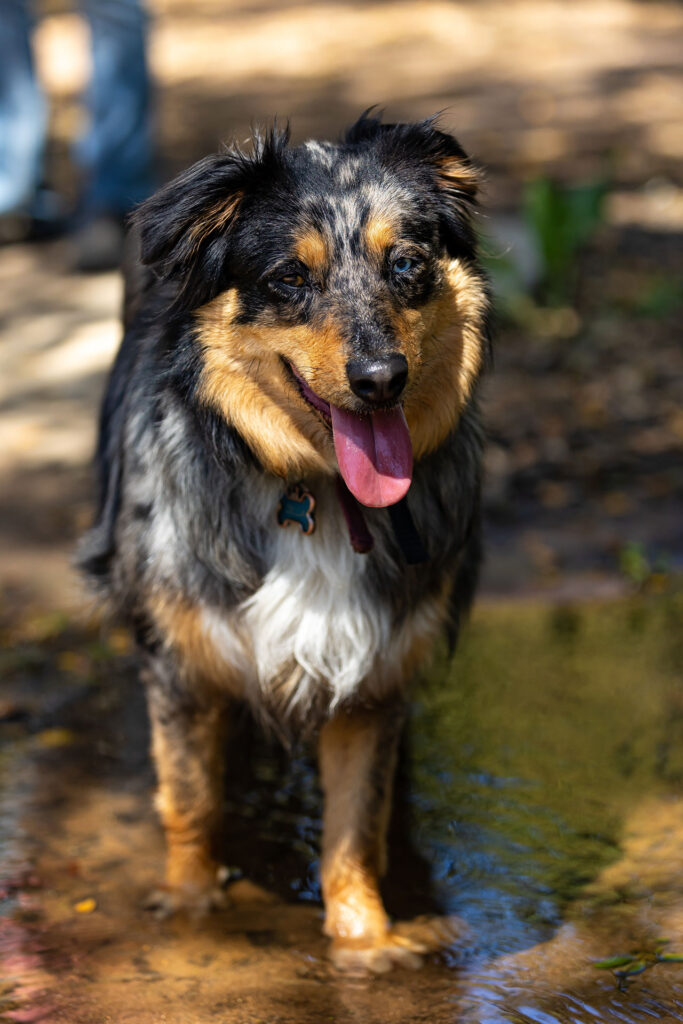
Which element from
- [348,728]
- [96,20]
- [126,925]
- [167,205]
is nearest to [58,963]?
[126,925]

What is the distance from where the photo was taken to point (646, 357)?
688cm

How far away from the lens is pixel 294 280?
2896mm

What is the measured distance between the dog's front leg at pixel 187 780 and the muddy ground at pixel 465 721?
11cm

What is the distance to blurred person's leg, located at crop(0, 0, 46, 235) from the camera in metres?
7.16

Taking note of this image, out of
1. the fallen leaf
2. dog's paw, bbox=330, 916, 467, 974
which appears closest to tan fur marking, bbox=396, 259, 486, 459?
dog's paw, bbox=330, 916, 467, 974

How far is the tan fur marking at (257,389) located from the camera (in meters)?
2.95

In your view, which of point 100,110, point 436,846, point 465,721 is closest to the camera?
point 436,846

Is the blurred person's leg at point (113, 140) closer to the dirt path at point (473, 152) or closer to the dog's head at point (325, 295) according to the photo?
the dirt path at point (473, 152)

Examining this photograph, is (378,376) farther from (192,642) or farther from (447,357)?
(192,642)

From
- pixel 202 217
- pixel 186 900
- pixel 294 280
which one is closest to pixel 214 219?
pixel 202 217

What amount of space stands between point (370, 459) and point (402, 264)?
1.52ft

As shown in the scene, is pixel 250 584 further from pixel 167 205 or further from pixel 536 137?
pixel 536 137

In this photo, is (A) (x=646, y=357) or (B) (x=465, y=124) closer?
(A) (x=646, y=357)

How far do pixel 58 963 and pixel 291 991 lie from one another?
0.59 meters
